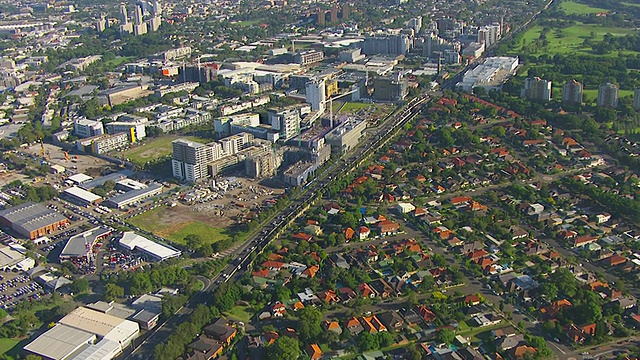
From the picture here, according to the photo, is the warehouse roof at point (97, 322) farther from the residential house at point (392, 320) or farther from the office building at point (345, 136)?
the office building at point (345, 136)

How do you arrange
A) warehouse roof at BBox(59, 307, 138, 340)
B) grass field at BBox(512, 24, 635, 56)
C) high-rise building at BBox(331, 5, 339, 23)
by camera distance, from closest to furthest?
warehouse roof at BBox(59, 307, 138, 340) < grass field at BBox(512, 24, 635, 56) < high-rise building at BBox(331, 5, 339, 23)

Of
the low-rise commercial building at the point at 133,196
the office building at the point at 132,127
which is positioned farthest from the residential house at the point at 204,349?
the office building at the point at 132,127

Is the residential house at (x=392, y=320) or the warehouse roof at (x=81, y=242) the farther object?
the warehouse roof at (x=81, y=242)

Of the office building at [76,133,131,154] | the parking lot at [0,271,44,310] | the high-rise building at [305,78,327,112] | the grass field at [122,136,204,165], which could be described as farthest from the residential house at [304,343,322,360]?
the high-rise building at [305,78,327,112]

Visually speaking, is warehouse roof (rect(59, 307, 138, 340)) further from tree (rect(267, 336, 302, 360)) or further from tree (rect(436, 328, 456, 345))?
tree (rect(436, 328, 456, 345))

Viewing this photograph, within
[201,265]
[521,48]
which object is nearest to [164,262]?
[201,265]

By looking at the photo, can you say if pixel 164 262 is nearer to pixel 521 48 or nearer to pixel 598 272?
pixel 598 272
